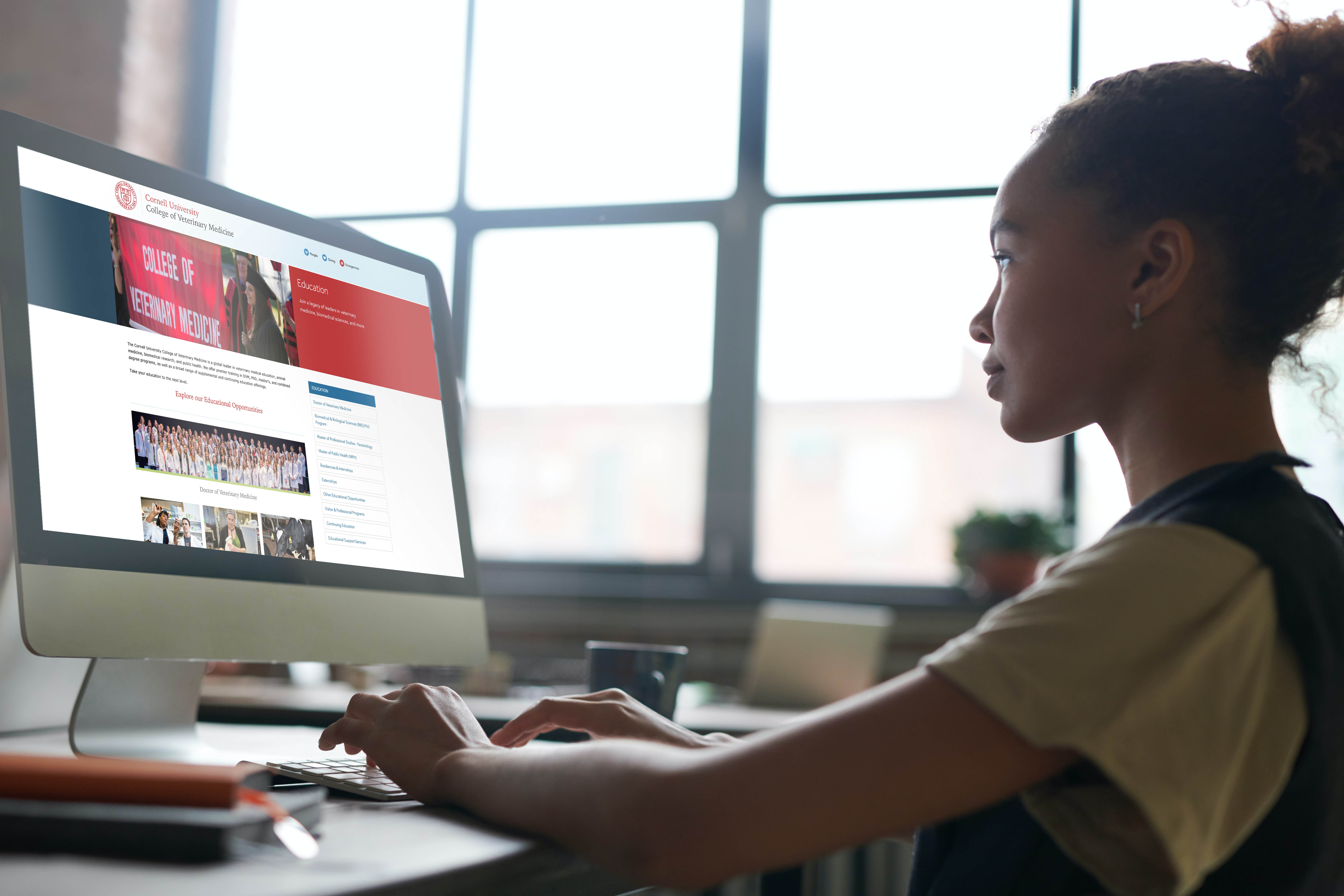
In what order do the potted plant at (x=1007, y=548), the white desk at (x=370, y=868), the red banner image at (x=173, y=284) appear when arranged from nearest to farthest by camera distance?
the white desk at (x=370, y=868), the red banner image at (x=173, y=284), the potted plant at (x=1007, y=548)

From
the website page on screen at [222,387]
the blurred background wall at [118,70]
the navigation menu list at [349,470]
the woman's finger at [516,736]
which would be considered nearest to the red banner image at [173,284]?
the website page on screen at [222,387]

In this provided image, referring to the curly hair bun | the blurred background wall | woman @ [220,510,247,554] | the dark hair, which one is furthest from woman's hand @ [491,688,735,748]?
the blurred background wall

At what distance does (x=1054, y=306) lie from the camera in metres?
0.78

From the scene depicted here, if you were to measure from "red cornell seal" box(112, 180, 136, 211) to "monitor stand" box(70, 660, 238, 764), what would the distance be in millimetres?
368

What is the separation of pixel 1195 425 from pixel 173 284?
807 mm

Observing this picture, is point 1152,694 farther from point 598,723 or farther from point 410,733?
point 410,733

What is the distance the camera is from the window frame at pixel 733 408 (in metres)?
3.40

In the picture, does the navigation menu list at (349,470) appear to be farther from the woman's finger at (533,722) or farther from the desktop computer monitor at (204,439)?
the woman's finger at (533,722)

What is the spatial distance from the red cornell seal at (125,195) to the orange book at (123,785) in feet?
1.61

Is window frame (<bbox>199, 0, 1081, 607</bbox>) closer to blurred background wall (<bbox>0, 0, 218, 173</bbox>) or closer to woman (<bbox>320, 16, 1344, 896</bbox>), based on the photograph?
blurred background wall (<bbox>0, 0, 218, 173</bbox>)

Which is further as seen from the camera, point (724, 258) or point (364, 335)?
point (724, 258)

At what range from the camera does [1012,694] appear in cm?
53

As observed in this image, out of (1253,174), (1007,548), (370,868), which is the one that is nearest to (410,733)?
(370,868)

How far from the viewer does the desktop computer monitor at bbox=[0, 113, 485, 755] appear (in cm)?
74
